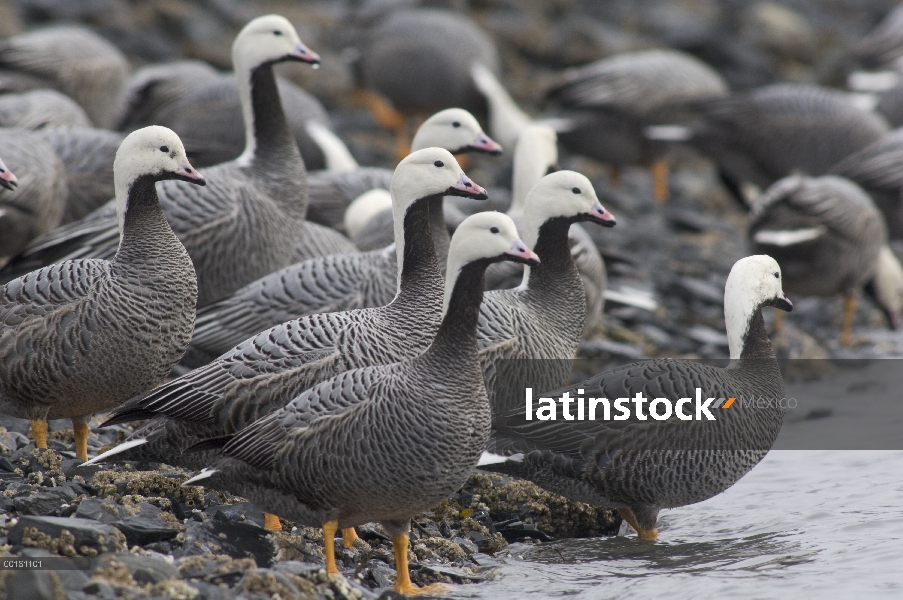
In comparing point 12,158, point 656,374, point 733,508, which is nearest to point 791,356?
point 733,508

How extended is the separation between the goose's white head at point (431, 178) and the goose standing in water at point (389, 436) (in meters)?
0.83

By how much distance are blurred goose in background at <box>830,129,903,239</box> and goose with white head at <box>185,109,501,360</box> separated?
22.1 ft

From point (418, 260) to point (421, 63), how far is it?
8.70 metres

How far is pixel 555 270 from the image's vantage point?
7.54m

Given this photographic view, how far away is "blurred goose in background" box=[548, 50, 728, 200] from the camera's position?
1475 cm

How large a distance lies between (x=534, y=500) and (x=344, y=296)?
68.5 inches

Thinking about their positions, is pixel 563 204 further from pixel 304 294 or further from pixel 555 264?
pixel 304 294

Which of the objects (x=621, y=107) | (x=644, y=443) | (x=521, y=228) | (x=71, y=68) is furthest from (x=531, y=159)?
(x=71, y=68)

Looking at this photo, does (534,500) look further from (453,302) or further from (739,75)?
(739,75)

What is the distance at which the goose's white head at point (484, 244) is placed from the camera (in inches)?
217

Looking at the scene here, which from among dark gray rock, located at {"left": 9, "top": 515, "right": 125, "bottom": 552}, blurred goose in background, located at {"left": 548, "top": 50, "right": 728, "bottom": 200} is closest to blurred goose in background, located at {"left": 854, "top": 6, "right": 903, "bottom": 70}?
blurred goose in background, located at {"left": 548, "top": 50, "right": 728, "bottom": 200}

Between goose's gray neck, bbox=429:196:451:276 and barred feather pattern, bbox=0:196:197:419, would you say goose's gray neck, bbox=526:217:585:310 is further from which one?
barred feather pattern, bbox=0:196:197:419

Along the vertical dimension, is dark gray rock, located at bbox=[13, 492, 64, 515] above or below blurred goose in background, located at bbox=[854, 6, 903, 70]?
below

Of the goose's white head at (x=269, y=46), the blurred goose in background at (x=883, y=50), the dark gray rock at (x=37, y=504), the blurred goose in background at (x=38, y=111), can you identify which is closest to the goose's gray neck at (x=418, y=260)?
the dark gray rock at (x=37, y=504)
